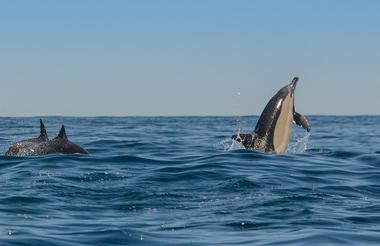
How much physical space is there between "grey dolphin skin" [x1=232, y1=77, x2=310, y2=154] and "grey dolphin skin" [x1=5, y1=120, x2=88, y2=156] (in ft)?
13.9

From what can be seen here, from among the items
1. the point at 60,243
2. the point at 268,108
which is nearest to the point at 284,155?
the point at 268,108

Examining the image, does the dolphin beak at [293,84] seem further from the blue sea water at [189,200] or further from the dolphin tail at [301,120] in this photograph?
the blue sea water at [189,200]

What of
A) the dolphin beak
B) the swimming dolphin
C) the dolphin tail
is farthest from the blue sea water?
the dolphin beak

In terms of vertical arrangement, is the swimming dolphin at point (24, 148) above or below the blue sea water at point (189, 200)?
above

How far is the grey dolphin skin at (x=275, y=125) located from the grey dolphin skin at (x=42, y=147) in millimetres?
4226

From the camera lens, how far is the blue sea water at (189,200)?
11.3 meters

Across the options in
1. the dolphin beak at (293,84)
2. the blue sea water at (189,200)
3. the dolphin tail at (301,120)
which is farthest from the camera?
the dolphin beak at (293,84)

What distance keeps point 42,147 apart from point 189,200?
28.3 ft

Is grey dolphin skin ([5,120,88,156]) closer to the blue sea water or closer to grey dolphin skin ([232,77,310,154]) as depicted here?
the blue sea water

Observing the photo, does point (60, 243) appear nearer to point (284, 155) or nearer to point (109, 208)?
point (109, 208)

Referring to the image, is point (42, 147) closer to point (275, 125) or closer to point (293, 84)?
point (275, 125)

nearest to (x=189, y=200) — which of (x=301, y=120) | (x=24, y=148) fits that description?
(x=24, y=148)

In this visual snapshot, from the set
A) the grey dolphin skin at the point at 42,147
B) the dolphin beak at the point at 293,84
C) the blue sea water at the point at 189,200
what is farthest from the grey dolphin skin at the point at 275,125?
the grey dolphin skin at the point at 42,147

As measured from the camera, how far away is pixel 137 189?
51.5ft
